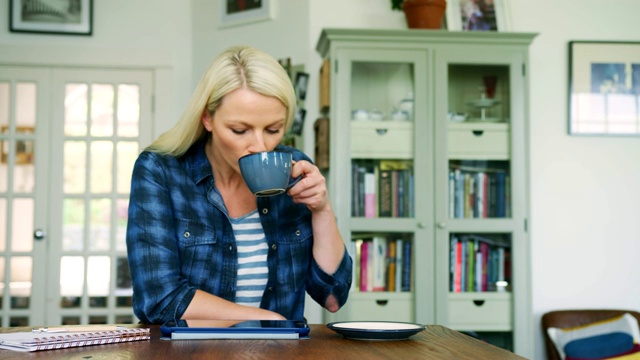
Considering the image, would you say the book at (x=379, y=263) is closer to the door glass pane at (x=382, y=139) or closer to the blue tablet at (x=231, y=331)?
the door glass pane at (x=382, y=139)

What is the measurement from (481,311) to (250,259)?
92.9 inches

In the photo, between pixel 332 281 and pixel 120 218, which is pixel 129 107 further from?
pixel 332 281

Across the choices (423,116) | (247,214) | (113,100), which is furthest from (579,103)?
(247,214)

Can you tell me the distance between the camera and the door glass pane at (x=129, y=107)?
474cm

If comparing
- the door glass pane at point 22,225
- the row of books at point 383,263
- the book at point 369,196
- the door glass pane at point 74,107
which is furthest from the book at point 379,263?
the door glass pane at point 22,225

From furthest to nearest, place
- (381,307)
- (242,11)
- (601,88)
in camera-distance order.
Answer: (242,11)
(601,88)
(381,307)

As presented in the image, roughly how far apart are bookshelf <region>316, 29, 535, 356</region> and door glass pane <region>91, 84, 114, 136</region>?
1.55 meters

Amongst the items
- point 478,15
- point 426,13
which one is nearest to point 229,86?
point 426,13

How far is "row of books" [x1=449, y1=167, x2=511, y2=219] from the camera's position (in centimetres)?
374

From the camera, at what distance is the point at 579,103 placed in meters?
4.16

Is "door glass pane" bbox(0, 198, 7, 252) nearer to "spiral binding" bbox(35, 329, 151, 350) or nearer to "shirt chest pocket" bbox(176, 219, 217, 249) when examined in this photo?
"shirt chest pocket" bbox(176, 219, 217, 249)

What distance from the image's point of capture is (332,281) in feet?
5.21

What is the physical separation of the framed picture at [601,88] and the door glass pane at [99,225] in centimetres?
258

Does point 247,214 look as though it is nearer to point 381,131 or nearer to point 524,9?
point 381,131
